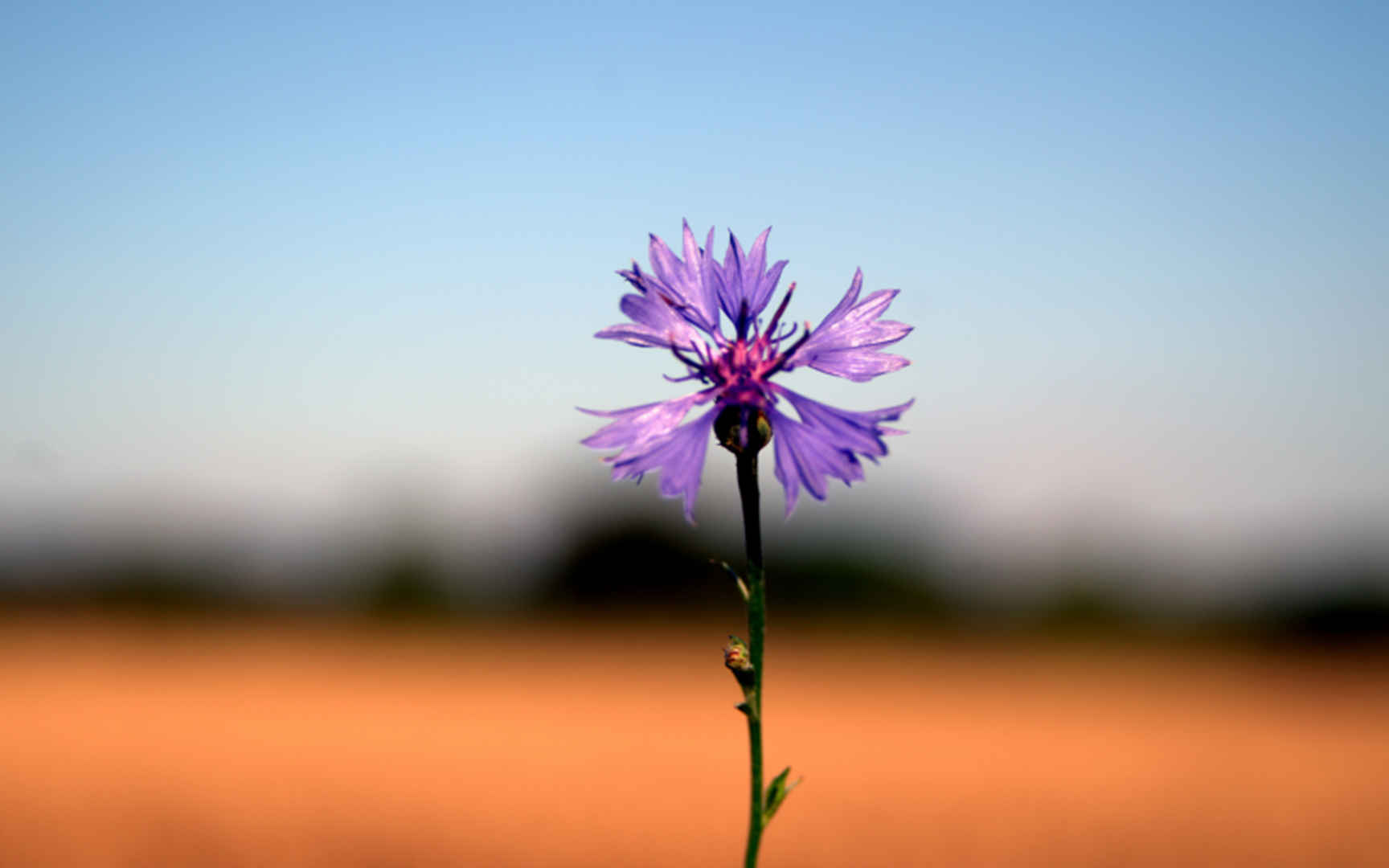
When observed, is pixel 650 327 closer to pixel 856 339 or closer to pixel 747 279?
pixel 747 279

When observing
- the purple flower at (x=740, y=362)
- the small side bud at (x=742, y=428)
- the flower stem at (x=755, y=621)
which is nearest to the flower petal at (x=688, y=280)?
the purple flower at (x=740, y=362)

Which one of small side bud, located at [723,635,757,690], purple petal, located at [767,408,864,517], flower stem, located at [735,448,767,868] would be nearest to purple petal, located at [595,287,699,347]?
purple petal, located at [767,408,864,517]

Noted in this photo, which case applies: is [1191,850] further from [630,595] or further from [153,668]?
[153,668]

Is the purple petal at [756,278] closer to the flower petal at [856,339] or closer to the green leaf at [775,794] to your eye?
the flower petal at [856,339]

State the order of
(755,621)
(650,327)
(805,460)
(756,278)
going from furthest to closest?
(756,278)
(650,327)
(805,460)
(755,621)

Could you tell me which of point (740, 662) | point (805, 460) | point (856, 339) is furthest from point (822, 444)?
point (740, 662)

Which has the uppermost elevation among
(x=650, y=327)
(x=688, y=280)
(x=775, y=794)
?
(x=688, y=280)

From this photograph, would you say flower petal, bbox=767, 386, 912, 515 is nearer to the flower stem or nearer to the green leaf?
the flower stem
